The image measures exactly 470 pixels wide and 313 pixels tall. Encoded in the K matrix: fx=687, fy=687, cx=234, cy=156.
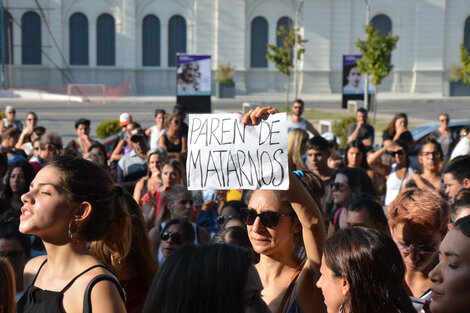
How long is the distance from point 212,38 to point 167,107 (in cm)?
942

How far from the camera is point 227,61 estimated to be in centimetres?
4312

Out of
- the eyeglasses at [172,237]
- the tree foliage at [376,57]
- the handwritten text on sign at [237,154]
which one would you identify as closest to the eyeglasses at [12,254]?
the eyeglasses at [172,237]

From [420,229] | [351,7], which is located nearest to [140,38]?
[351,7]

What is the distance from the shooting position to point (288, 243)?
12.6 ft

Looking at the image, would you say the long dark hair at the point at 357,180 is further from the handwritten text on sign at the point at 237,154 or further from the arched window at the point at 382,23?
the arched window at the point at 382,23

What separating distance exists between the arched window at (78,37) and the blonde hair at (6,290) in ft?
134

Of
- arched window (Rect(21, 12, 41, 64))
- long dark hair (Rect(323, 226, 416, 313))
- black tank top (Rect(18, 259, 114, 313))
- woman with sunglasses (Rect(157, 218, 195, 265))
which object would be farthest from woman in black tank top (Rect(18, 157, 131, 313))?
arched window (Rect(21, 12, 41, 64))

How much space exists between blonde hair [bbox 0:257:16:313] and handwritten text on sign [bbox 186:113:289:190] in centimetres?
92

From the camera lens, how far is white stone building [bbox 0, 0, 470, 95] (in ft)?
138

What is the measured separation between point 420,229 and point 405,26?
42158mm

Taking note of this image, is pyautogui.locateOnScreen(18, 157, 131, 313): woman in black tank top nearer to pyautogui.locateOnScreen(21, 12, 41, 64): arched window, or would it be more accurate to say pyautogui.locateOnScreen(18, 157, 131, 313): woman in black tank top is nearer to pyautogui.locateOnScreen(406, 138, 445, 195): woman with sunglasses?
pyautogui.locateOnScreen(406, 138, 445, 195): woman with sunglasses

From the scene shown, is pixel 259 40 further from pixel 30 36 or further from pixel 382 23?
pixel 30 36

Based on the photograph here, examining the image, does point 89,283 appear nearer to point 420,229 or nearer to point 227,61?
point 420,229

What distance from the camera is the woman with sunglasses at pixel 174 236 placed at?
5.35m
